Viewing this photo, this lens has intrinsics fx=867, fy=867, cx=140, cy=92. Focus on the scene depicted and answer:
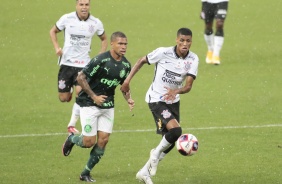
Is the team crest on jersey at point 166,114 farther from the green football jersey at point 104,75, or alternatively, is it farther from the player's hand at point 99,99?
the player's hand at point 99,99

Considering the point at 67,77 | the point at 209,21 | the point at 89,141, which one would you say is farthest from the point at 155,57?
the point at 209,21

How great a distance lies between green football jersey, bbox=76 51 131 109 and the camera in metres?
14.4

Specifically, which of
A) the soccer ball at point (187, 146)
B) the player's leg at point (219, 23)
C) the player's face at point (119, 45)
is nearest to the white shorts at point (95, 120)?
the player's face at point (119, 45)

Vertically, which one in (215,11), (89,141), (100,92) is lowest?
(215,11)

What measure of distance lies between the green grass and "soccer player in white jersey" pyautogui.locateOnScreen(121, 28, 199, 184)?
55 centimetres

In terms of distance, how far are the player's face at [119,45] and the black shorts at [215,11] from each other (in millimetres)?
10279

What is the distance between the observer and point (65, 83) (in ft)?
60.7

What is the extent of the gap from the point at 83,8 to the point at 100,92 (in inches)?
163

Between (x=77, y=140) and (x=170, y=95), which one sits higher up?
(x=170, y=95)

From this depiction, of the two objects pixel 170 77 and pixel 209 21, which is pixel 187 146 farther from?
pixel 209 21

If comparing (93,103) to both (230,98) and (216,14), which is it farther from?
(216,14)

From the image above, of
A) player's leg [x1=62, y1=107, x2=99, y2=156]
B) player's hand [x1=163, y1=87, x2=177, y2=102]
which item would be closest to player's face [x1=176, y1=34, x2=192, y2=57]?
player's hand [x1=163, y1=87, x2=177, y2=102]

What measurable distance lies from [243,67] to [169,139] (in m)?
11.1

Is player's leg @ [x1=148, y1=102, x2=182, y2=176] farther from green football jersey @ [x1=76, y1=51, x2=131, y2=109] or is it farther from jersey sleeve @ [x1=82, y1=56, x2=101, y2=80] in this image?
jersey sleeve @ [x1=82, y1=56, x2=101, y2=80]
